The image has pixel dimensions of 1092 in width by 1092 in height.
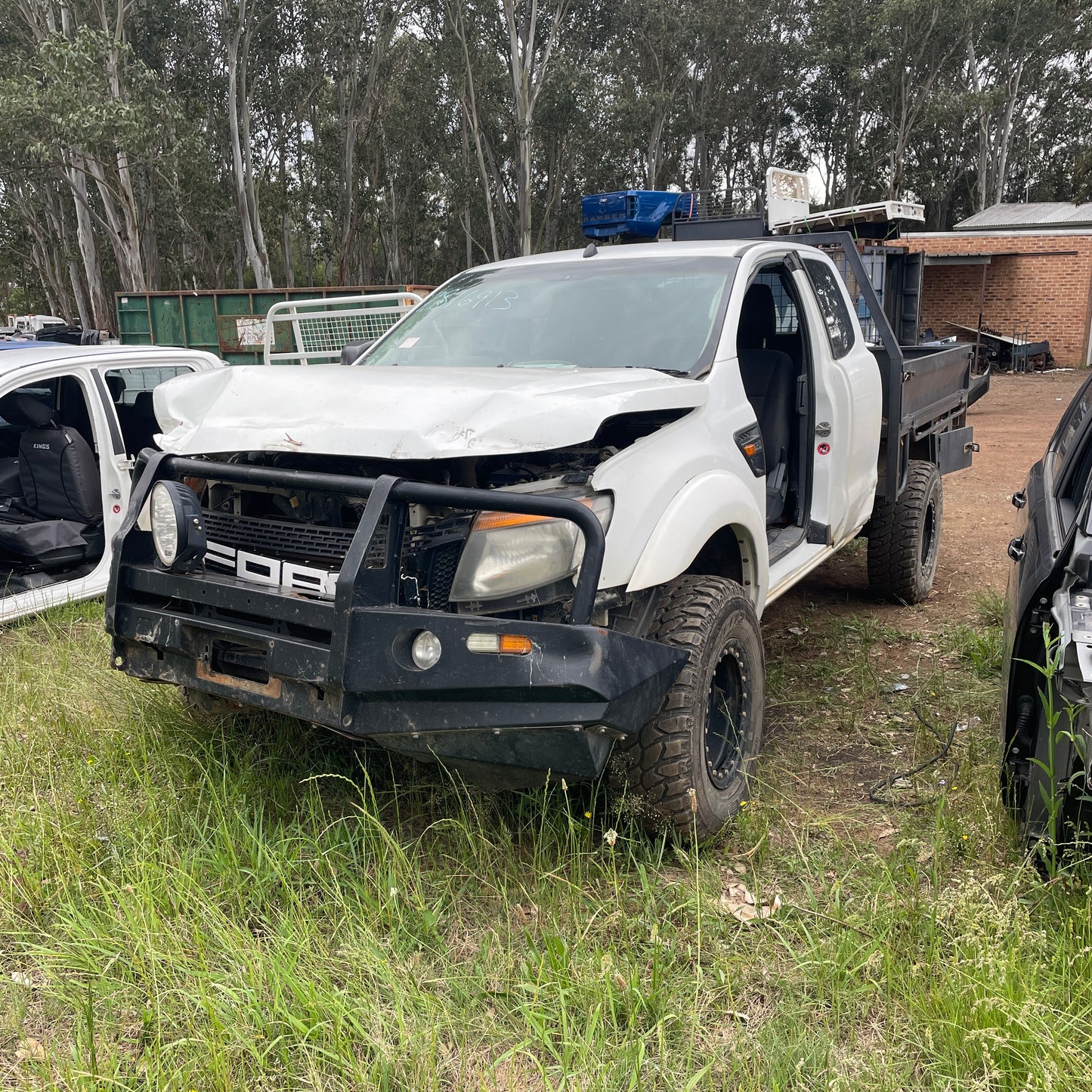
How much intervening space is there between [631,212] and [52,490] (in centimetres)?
1107

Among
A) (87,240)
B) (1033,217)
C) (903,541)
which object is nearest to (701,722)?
(903,541)

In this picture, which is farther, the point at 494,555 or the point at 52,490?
the point at 52,490

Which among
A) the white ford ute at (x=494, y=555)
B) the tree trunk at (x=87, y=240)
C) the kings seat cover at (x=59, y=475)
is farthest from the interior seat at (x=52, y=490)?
the tree trunk at (x=87, y=240)

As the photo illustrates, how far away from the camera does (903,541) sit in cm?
581

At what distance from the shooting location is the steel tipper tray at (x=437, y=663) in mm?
2576

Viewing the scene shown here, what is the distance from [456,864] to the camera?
310 cm

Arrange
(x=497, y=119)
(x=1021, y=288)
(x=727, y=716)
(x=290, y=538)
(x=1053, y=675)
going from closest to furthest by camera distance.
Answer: (x=1053, y=675) → (x=290, y=538) → (x=727, y=716) → (x=1021, y=288) → (x=497, y=119)

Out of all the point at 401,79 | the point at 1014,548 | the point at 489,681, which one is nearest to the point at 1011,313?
the point at 401,79

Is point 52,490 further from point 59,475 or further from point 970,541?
point 970,541

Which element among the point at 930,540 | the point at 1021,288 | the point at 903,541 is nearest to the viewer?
Answer: the point at 903,541

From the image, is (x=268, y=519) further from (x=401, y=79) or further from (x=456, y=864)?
(x=401, y=79)

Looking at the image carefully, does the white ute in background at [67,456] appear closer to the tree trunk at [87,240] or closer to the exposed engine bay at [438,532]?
the exposed engine bay at [438,532]

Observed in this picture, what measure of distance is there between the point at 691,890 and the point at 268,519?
1.69 m

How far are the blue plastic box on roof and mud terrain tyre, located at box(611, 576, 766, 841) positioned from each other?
12323 millimetres
